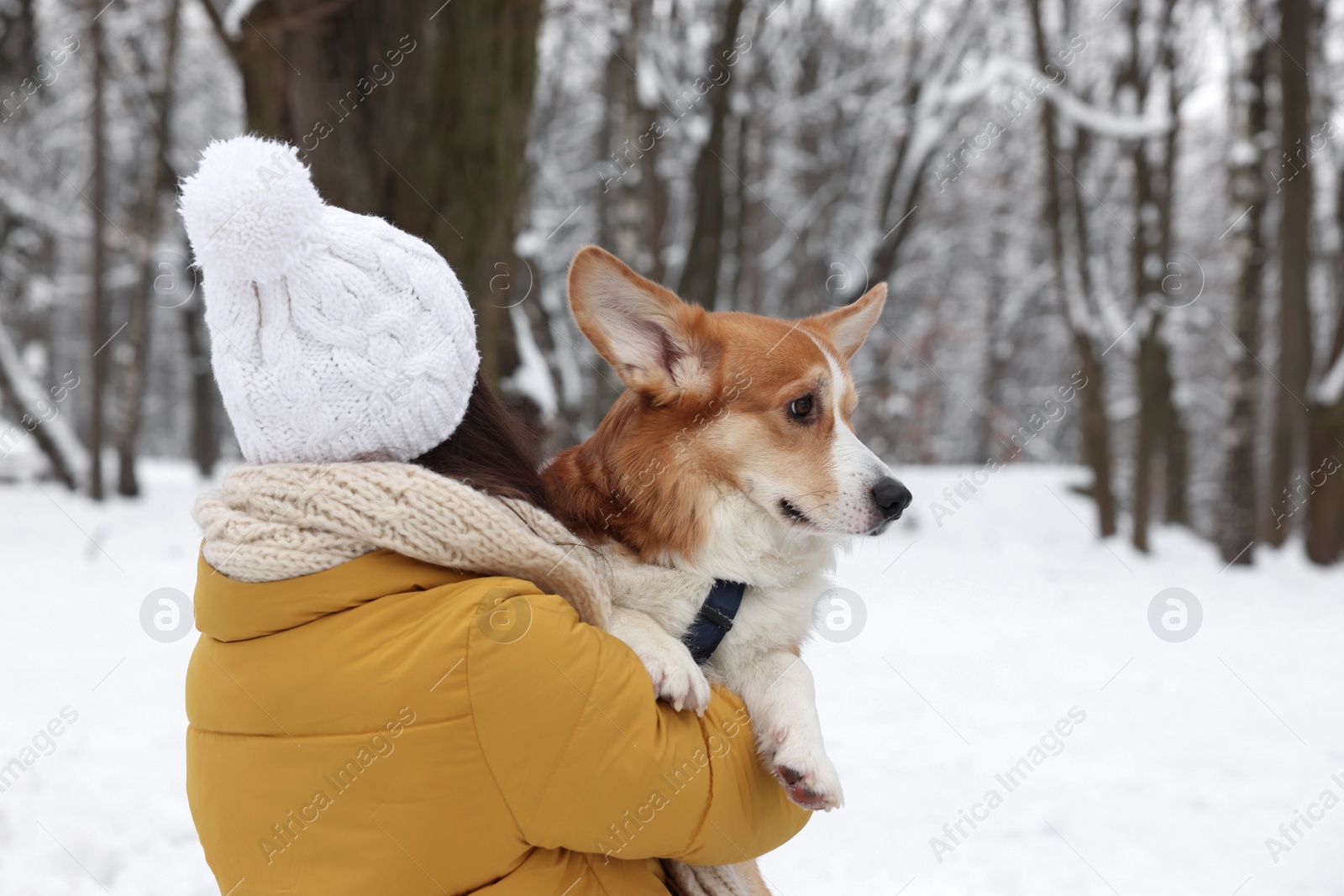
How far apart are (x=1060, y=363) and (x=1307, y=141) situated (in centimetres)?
1994

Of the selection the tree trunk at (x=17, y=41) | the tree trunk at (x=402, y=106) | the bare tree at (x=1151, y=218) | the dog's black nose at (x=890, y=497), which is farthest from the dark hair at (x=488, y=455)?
the bare tree at (x=1151, y=218)

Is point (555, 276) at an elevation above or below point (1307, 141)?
below

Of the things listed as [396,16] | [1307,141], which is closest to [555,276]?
[1307,141]

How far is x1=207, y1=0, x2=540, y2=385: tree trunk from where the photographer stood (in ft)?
12.8

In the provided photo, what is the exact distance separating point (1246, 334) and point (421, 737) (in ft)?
38.6

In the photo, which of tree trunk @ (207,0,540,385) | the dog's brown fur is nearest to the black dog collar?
the dog's brown fur

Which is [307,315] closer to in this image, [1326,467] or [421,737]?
[421,737]

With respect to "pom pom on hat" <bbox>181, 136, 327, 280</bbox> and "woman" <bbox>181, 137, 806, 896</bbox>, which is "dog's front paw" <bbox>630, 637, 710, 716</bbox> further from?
"pom pom on hat" <bbox>181, 136, 327, 280</bbox>

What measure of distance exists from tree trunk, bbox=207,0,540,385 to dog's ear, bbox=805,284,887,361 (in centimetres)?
166

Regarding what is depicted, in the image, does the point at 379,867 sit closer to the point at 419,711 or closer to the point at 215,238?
the point at 419,711

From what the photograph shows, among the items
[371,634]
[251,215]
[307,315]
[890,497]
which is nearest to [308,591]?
[371,634]

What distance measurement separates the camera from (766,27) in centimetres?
1440

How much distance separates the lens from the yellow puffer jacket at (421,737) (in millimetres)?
1369

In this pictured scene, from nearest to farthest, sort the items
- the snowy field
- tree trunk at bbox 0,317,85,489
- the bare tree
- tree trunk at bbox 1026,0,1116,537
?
1. the snowy field
2. tree trunk at bbox 1026,0,1116,537
3. tree trunk at bbox 0,317,85,489
4. the bare tree
